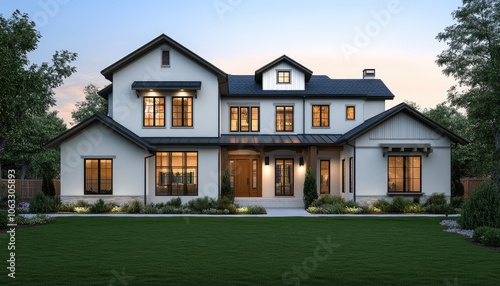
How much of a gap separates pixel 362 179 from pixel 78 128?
14790 millimetres

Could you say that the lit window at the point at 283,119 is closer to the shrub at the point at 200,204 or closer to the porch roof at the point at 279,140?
the porch roof at the point at 279,140

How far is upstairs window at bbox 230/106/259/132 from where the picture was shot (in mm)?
30672

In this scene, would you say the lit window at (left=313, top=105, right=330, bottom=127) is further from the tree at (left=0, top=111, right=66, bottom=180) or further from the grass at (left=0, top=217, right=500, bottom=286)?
the tree at (left=0, top=111, right=66, bottom=180)

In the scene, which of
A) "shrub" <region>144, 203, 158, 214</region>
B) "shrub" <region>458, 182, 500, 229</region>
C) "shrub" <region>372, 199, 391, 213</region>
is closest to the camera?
"shrub" <region>458, 182, 500, 229</region>

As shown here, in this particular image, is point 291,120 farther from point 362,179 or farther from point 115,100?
point 115,100

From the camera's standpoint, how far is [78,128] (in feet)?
83.6

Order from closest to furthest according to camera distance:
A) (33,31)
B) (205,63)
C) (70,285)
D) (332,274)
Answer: (70,285), (332,274), (33,31), (205,63)

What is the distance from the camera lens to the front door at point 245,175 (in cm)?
3053

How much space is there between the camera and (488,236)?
13.9 metres

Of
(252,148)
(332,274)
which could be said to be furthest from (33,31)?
(332,274)

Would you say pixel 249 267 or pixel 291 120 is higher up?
pixel 291 120

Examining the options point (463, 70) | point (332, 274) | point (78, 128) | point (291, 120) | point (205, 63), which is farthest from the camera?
point (291, 120)

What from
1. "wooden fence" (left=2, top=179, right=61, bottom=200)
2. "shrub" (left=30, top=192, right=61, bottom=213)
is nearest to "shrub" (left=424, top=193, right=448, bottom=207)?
"shrub" (left=30, top=192, right=61, bottom=213)

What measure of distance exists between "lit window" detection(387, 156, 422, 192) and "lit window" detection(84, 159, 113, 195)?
14.6 meters
